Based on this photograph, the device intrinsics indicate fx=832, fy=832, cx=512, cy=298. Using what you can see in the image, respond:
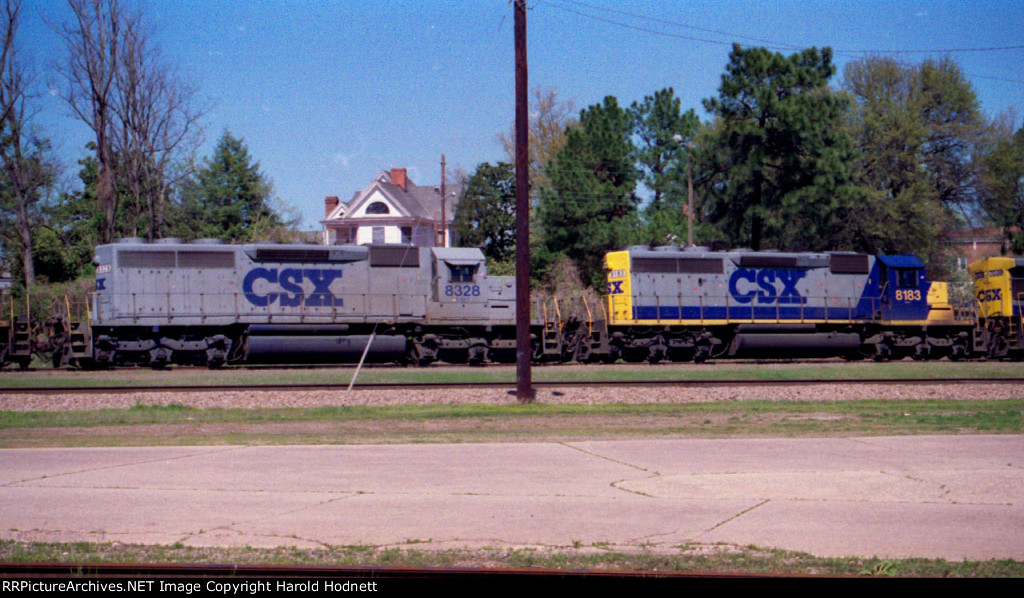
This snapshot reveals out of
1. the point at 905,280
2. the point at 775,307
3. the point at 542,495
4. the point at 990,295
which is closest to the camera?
the point at 542,495

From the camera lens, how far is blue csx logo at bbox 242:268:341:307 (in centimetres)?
2356

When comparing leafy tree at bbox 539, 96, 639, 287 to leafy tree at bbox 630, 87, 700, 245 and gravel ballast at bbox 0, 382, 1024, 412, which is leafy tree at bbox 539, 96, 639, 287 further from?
gravel ballast at bbox 0, 382, 1024, 412

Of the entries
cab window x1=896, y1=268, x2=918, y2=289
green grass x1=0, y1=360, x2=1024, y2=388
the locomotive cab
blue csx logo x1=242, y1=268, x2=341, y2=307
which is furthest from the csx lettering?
blue csx logo x1=242, y1=268, x2=341, y2=307

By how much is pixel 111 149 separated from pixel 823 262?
105 feet

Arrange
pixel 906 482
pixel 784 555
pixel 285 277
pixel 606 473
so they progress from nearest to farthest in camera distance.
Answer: pixel 784 555
pixel 906 482
pixel 606 473
pixel 285 277

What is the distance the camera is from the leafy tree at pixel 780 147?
112ft

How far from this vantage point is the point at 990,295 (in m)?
29.3

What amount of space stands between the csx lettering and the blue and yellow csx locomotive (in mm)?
1649

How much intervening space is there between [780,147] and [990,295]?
1036 centimetres

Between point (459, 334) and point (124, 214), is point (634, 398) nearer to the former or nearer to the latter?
point (459, 334)

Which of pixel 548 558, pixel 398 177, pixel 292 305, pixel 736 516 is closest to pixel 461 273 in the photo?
pixel 292 305

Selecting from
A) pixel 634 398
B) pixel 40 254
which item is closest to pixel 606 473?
pixel 634 398

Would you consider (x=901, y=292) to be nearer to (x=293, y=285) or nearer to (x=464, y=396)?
(x=464, y=396)

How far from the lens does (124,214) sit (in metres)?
45.4
